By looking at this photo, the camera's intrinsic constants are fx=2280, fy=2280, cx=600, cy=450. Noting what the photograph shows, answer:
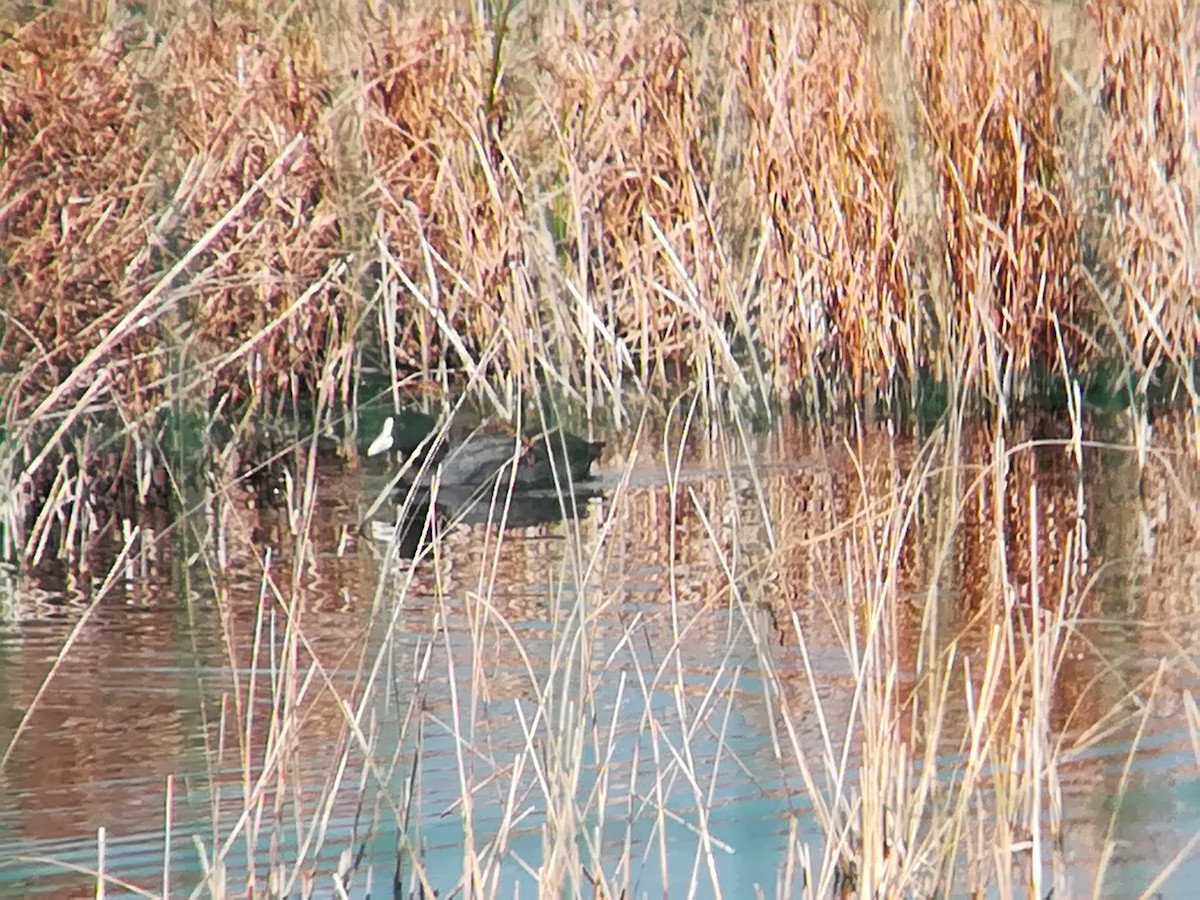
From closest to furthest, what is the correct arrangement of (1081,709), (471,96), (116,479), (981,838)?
(981,838)
(1081,709)
(116,479)
(471,96)

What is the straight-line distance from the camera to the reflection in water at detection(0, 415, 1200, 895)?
3484mm

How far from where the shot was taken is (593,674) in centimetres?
435

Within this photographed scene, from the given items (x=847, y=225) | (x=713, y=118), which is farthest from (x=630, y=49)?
(x=847, y=225)

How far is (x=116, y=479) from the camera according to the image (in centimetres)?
716

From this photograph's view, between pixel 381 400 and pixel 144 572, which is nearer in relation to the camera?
pixel 144 572

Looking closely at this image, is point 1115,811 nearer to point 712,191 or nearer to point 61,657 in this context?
point 61,657

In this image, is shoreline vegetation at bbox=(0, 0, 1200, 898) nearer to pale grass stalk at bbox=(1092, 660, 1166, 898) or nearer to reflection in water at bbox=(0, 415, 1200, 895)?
reflection in water at bbox=(0, 415, 1200, 895)

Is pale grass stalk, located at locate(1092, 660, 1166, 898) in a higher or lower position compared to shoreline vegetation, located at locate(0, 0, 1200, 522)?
lower

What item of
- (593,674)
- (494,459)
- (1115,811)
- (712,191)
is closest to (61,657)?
(593,674)

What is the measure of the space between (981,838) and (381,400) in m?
6.19

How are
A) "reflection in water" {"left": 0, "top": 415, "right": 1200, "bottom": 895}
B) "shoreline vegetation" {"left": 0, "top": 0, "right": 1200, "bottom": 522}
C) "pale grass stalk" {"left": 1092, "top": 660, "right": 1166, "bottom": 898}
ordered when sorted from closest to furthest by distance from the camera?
"pale grass stalk" {"left": 1092, "top": 660, "right": 1166, "bottom": 898} → "reflection in water" {"left": 0, "top": 415, "right": 1200, "bottom": 895} → "shoreline vegetation" {"left": 0, "top": 0, "right": 1200, "bottom": 522}

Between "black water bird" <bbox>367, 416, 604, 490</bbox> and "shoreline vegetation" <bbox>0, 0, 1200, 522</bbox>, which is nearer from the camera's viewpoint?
"black water bird" <bbox>367, 416, 604, 490</bbox>

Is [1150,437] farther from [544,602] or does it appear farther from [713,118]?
[544,602]

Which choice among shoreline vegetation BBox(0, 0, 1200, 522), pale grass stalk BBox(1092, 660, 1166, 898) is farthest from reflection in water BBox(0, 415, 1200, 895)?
shoreline vegetation BBox(0, 0, 1200, 522)
